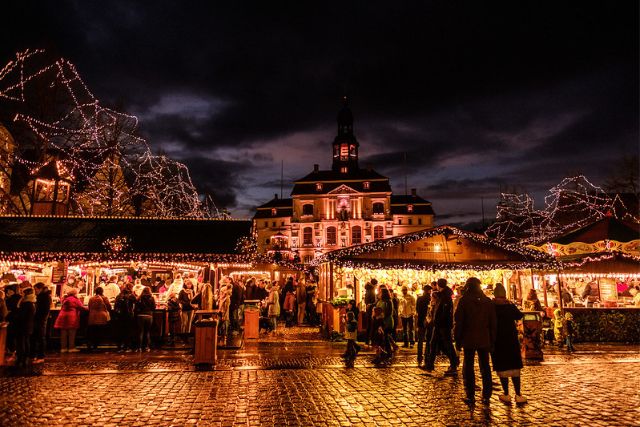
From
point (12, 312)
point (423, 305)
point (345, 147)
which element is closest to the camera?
point (12, 312)

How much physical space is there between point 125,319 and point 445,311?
780cm

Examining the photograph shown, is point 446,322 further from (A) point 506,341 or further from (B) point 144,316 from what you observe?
(B) point 144,316

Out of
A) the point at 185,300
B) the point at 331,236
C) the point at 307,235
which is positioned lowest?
the point at 185,300

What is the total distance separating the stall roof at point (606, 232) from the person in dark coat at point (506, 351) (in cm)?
993

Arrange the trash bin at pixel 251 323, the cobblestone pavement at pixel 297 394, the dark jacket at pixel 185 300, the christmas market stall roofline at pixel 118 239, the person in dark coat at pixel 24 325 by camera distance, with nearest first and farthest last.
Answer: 1. the cobblestone pavement at pixel 297 394
2. the person in dark coat at pixel 24 325
3. the dark jacket at pixel 185 300
4. the trash bin at pixel 251 323
5. the christmas market stall roofline at pixel 118 239

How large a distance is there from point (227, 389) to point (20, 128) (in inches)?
671

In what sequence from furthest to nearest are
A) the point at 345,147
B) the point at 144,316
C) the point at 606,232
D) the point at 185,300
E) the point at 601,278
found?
1. the point at 345,147
2. the point at 601,278
3. the point at 606,232
4. the point at 185,300
5. the point at 144,316

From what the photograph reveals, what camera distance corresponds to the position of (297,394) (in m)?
6.70

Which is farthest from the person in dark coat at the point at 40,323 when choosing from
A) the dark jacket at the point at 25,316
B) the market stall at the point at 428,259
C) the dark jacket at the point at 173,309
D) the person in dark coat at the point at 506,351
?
the person in dark coat at the point at 506,351

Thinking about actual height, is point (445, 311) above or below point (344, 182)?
below

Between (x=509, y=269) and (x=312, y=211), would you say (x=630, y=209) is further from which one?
(x=312, y=211)

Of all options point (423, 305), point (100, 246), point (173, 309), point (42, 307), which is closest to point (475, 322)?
point (423, 305)

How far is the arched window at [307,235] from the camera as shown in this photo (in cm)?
5744

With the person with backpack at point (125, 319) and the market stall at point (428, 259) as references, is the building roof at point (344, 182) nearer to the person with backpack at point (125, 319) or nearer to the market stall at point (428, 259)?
the market stall at point (428, 259)
